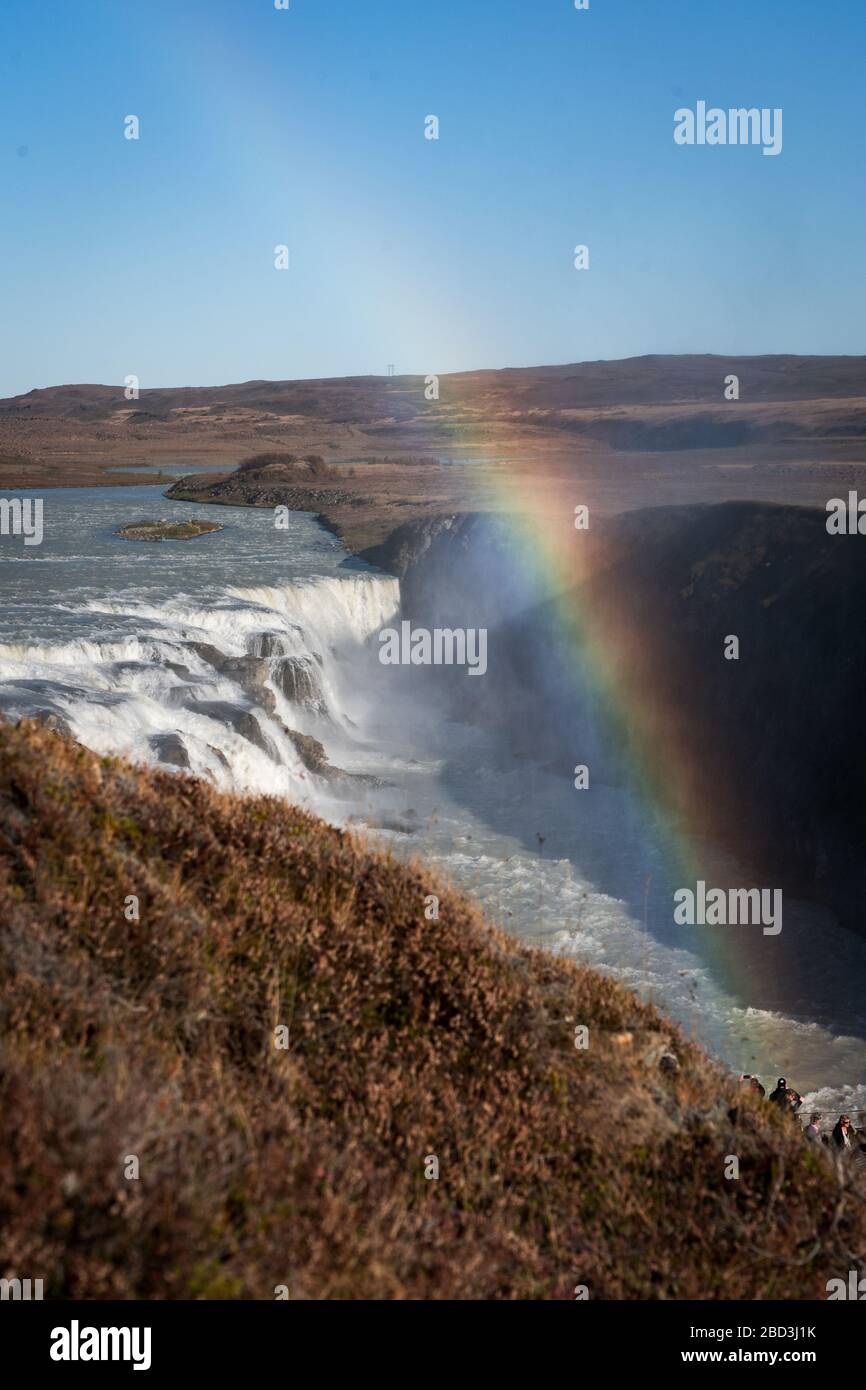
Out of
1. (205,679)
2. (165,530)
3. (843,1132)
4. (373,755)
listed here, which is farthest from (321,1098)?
(165,530)

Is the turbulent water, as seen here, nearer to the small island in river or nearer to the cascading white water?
the cascading white water

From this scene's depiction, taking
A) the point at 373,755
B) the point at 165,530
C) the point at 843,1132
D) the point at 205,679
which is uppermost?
the point at 165,530

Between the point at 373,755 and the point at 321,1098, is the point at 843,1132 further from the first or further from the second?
the point at 373,755

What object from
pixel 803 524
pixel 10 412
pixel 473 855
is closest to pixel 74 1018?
pixel 473 855

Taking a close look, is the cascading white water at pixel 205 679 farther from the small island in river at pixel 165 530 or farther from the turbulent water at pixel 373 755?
the small island in river at pixel 165 530

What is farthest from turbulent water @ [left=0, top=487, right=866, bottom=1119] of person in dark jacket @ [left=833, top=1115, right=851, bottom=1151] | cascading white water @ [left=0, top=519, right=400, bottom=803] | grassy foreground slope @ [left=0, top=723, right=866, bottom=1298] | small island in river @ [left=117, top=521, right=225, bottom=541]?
grassy foreground slope @ [left=0, top=723, right=866, bottom=1298]
